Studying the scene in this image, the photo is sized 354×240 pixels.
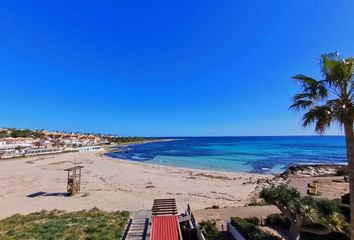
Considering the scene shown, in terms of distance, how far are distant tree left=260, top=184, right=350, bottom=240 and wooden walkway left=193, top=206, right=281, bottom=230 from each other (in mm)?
4093

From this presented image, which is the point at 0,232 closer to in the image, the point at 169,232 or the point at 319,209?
the point at 169,232

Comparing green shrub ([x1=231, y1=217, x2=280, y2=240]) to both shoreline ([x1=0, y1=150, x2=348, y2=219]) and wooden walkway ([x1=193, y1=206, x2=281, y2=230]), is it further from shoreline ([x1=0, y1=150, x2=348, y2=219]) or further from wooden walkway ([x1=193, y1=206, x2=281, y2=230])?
shoreline ([x1=0, y1=150, x2=348, y2=219])

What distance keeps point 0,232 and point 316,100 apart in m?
13.3

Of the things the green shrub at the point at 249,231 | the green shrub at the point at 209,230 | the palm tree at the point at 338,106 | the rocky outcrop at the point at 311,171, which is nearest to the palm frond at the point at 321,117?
the palm tree at the point at 338,106

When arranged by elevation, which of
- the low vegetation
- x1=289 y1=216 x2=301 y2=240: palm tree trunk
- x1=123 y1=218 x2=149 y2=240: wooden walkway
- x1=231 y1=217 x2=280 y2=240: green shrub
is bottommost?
the low vegetation

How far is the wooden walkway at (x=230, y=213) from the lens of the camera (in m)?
12.3

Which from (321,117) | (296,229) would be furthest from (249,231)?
(321,117)

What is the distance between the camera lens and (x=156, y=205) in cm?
1262

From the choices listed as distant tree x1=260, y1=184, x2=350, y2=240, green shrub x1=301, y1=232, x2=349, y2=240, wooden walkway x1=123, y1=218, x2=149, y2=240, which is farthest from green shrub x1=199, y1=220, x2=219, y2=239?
green shrub x1=301, y1=232, x2=349, y2=240

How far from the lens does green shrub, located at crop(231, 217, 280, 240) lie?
8.88m

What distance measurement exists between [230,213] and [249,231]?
3.82 metres

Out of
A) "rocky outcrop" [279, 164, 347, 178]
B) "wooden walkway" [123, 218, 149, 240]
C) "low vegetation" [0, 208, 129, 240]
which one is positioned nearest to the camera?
"wooden walkway" [123, 218, 149, 240]

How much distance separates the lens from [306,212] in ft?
25.4

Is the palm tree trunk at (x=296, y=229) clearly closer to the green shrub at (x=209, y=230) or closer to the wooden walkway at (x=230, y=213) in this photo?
the green shrub at (x=209, y=230)
